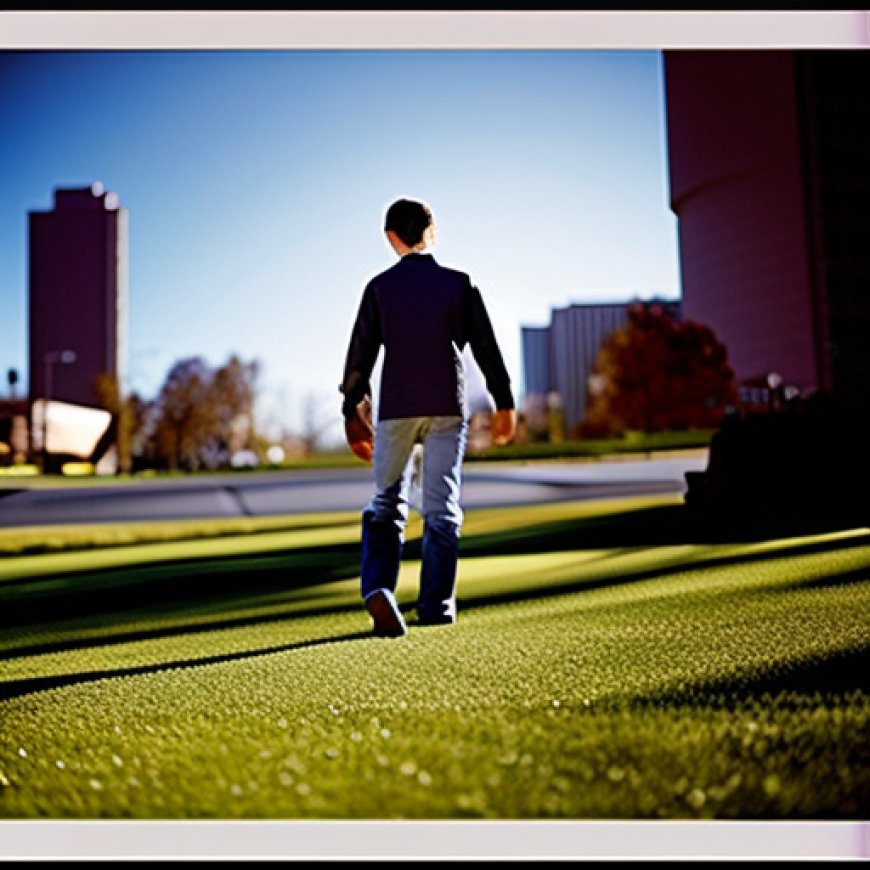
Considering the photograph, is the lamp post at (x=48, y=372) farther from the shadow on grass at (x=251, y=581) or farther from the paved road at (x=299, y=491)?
the shadow on grass at (x=251, y=581)

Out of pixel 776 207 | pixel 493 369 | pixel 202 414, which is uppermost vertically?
pixel 776 207

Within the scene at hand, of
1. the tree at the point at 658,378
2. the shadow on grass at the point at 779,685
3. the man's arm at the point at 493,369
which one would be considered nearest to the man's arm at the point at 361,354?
the man's arm at the point at 493,369

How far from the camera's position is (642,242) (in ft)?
10.9

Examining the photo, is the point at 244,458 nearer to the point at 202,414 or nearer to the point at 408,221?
the point at 202,414

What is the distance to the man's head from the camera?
8.44ft

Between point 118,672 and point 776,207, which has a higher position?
point 776,207

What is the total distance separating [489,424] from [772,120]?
8.89 ft

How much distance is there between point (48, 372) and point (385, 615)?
203 cm

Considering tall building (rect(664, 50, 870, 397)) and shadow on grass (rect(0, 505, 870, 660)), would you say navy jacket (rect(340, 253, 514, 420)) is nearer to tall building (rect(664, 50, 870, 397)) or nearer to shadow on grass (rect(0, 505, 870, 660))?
shadow on grass (rect(0, 505, 870, 660))

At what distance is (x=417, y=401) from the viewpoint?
2451 millimetres

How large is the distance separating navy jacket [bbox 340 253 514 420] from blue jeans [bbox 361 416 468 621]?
57 mm

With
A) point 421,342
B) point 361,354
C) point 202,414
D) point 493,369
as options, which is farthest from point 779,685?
point 202,414

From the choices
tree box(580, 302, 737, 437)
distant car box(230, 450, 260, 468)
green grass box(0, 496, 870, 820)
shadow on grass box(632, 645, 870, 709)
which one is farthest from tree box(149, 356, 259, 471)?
shadow on grass box(632, 645, 870, 709)

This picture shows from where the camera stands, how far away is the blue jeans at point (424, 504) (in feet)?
8.07
